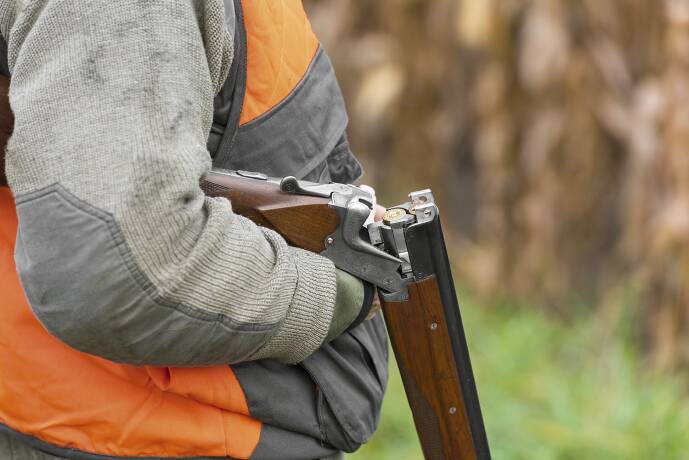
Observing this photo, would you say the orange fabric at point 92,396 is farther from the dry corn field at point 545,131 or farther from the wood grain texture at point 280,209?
the dry corn field at point 545,131

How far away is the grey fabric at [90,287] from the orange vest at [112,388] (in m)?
0.13

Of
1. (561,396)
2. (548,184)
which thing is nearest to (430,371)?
(561,396)

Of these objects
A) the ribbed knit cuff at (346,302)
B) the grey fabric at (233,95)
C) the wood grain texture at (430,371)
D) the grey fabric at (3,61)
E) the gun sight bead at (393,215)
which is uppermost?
the grey fabric at (3,61)

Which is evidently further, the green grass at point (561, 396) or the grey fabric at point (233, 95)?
the green grass at point (561, 396)

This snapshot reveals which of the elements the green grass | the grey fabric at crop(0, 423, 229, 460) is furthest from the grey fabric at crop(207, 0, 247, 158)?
the green grass

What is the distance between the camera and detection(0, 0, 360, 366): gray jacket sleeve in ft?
3.38

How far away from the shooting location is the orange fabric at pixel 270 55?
124 centimetres

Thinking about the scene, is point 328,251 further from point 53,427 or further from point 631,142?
point 631,142

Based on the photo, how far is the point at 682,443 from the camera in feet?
9.21

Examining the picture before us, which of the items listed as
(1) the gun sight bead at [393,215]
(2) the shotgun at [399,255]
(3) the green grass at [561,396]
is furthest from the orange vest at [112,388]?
(3) the green grass at [561,396]

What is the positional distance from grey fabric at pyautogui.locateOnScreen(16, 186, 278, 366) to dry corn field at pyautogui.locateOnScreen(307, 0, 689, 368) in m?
2.47

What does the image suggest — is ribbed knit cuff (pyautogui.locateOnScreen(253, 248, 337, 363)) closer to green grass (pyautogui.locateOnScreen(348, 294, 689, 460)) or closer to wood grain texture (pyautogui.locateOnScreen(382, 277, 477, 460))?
wood grain texture (pyautogui.locateOnScreen(382, 277, 477, 460))

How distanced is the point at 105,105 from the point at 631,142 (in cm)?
280

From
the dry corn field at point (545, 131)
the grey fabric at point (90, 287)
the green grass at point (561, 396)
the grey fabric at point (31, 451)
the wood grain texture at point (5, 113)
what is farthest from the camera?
the dry corn field at point (545, 131)
